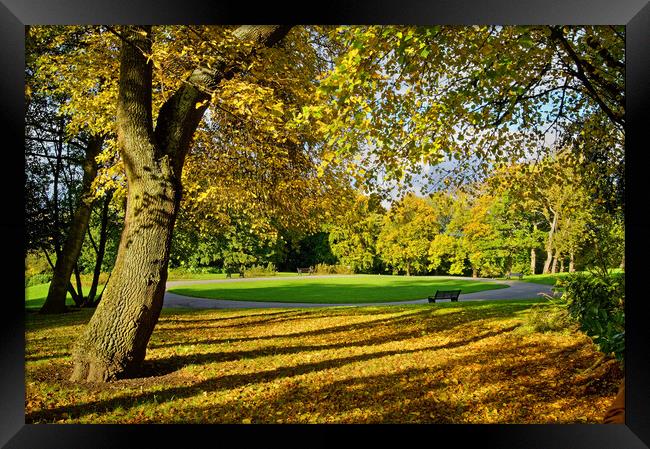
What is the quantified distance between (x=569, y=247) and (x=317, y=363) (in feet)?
14.5

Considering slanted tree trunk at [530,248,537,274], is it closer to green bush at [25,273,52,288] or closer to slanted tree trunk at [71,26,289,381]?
slanted tree trunk at [71,26,289,381]

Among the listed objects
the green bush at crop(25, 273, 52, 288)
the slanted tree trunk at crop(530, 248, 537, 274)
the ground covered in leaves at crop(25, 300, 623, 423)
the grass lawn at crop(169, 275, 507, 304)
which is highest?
the slanted tree trunk at crop(530, 248, 537, 274)

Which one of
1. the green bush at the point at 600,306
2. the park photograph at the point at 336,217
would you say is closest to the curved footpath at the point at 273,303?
the park photograph at the point at 336,217

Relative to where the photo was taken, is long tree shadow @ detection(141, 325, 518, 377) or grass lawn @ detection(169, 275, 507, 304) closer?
long tree shadow @ detection(141, 325, 518, 377)

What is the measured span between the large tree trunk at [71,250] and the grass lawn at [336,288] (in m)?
3.22

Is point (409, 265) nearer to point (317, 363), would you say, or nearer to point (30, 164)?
point (317, 363)

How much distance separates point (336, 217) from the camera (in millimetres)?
7203

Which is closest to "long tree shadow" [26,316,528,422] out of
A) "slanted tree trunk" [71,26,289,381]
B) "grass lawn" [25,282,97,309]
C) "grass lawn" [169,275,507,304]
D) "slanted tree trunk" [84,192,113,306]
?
"slanted tree trunk" [71,26,289,381]

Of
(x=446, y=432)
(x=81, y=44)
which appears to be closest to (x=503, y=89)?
(x=446, y=432)

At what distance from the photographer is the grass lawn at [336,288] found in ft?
30.5

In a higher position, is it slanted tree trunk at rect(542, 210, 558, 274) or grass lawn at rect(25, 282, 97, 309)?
slanted tree trunk at rect(542, 210, 558, 274)

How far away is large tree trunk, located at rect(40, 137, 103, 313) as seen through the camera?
312 inches

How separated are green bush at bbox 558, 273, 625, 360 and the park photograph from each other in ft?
0.10
